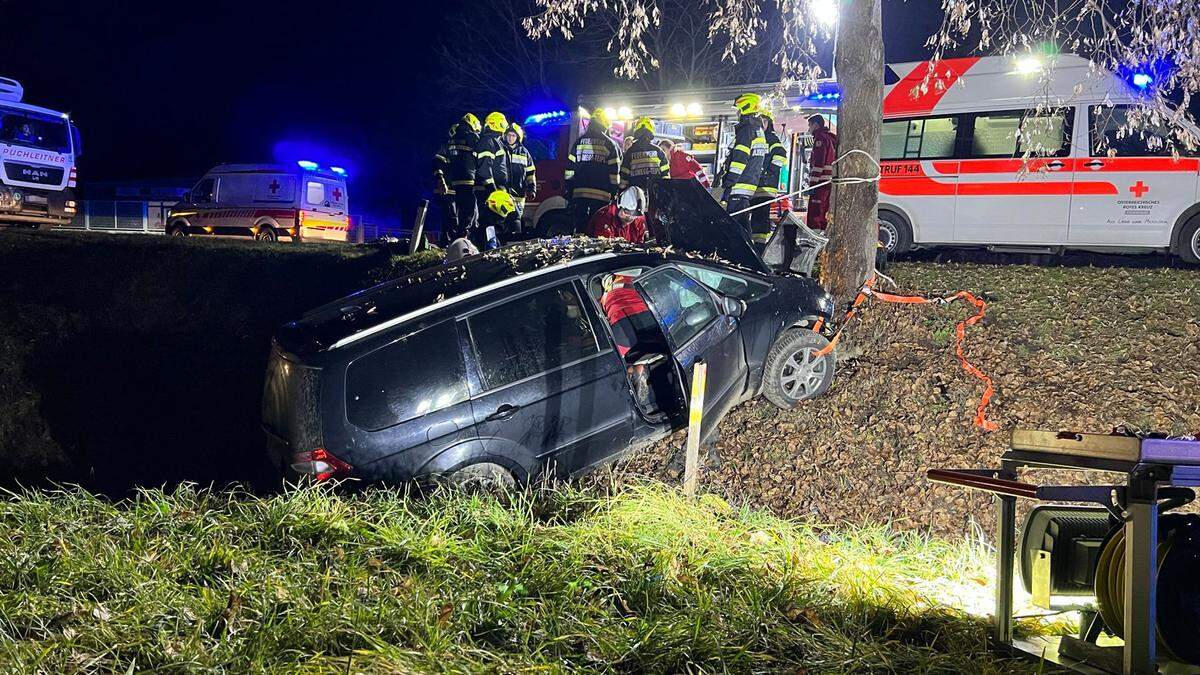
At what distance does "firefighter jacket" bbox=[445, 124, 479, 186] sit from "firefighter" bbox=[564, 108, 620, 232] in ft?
4.34

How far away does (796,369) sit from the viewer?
6.58 metres

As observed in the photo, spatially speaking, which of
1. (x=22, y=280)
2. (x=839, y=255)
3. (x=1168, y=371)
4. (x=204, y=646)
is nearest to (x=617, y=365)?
(x=204, y=646)

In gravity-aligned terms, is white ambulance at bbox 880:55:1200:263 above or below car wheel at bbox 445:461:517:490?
above

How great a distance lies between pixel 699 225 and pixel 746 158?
3.24 m

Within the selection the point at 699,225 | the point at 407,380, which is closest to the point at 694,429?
the point at 407,380

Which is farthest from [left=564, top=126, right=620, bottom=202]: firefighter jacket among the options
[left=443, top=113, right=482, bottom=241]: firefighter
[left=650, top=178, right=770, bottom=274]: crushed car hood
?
[left=650, top=178, right=770, bottom=274]: crushed car hood

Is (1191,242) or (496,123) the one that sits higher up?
(496,123)

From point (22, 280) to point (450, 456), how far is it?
35.7 feet

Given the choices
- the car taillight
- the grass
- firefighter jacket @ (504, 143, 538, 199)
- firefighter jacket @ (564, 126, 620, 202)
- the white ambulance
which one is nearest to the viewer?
the grass

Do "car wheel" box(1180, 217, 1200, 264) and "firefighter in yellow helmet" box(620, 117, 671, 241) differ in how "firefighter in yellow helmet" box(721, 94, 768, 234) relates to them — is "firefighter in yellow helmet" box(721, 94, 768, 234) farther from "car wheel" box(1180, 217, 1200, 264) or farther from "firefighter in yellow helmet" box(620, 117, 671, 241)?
"car wheel" box(1180, 217, 1200, 264)

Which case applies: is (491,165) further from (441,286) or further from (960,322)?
(441,286)

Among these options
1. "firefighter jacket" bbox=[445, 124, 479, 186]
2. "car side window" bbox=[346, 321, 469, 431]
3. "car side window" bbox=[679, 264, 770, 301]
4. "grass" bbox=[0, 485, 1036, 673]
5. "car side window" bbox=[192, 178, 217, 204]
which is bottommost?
"grass" bbox=[0, 485, 1036, 673]

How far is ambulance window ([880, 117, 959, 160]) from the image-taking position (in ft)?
37.7

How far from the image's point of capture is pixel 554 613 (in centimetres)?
332
